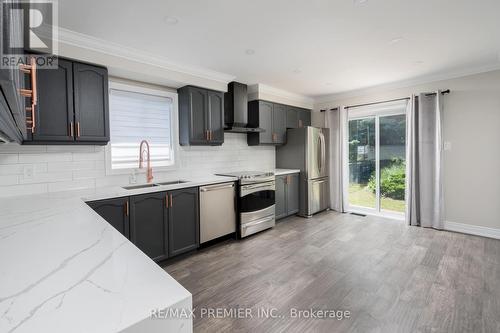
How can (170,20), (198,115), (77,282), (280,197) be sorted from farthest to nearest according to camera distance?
(280,197)
(198,115)
(170,20)
(77,282)

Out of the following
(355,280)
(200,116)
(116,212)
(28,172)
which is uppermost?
(200,116)

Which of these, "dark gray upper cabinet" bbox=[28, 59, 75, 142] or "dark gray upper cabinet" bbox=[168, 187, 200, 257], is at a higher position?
"dark gray upper cabinet" bbox=[28, 59, 75, 142]

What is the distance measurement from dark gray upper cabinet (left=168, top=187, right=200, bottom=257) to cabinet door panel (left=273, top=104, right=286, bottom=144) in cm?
228

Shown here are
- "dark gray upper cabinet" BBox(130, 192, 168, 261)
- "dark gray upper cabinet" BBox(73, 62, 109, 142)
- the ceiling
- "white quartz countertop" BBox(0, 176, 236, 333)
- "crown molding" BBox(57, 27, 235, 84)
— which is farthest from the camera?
"dark gray upper cabinet" BBox(130, 192, 168, 261)

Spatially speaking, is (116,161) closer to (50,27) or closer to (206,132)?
(206,132)

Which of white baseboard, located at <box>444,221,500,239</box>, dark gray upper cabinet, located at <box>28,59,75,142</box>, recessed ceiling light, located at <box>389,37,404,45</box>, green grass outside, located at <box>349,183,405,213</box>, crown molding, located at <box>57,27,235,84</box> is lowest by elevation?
white baseboard, located at <box>444,221,500,239</box>

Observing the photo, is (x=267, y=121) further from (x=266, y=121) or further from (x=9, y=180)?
(x=9, y=180)

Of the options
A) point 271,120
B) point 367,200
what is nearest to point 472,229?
point 367,200

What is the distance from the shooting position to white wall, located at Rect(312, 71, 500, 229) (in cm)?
346

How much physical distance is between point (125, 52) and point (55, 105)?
923mm

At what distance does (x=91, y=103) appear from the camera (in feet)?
8.36

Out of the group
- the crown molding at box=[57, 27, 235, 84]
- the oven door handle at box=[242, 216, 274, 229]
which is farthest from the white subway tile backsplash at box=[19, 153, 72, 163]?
the oven door handle at box=[242, 216, 274, 229]

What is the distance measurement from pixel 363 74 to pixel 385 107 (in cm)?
109

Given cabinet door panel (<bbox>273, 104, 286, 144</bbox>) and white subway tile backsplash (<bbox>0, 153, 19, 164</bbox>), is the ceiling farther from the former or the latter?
white subway tile backsplash (<bbox>0, 153, 19, 164</bbox>)
